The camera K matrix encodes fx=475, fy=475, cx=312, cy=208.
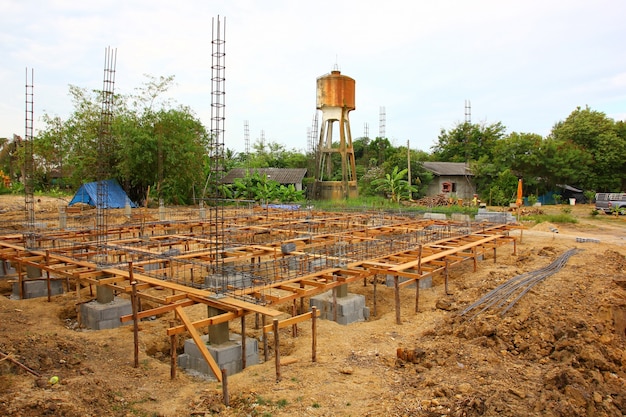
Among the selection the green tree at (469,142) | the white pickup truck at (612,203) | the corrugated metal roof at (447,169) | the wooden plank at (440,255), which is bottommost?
the wooden plank at (440,255)

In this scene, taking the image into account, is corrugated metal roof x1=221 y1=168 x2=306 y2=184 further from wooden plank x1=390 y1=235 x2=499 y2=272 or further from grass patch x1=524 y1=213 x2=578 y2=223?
wooden plank x1=390 y1=235 x2=499 y2=272

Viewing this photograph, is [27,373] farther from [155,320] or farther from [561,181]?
[561,181]

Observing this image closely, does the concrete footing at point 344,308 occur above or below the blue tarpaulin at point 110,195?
below

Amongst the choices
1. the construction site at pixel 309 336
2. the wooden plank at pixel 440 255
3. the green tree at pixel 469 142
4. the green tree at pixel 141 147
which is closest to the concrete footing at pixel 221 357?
the construction site at pixel 309 336

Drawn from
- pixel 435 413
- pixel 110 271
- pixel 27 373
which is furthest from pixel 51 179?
pixel 435 413

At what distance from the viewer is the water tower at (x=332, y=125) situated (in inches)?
1344

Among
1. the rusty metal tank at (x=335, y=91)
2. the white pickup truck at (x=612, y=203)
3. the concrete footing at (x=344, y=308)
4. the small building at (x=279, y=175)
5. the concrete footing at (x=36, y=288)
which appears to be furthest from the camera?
the small building at (x=279, y=175)

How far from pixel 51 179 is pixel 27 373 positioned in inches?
1686

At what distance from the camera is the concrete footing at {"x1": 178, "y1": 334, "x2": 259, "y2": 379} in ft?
24.9

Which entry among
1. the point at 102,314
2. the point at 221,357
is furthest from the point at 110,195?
the point at 221,357

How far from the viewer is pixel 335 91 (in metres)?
34.0

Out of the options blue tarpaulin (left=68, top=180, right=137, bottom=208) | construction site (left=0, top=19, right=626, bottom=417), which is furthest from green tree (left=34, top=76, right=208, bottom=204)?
construction site (left=0, top=19, right=626, bottom=417)

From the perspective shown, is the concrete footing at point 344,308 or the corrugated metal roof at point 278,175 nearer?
the concrete footing at point 344,308

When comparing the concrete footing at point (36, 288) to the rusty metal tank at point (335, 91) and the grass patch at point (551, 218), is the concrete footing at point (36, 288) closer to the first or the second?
the grass patch at point (551, 218)
